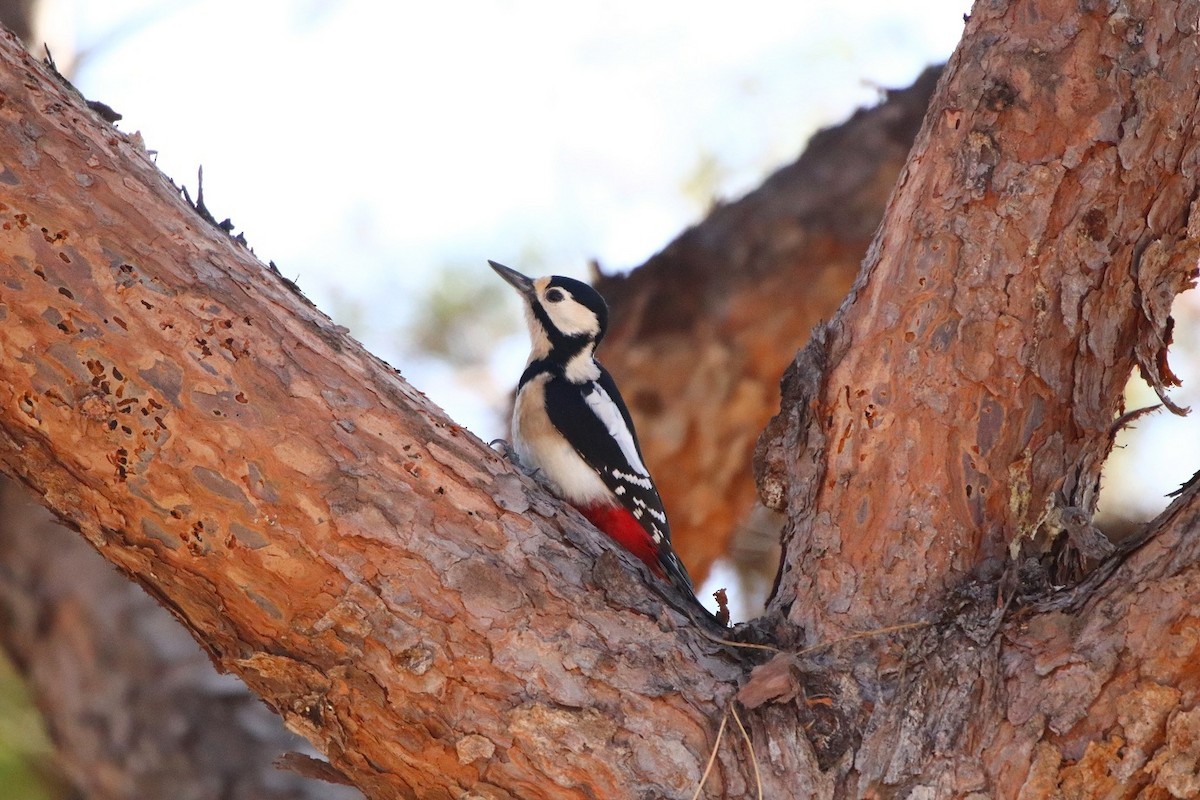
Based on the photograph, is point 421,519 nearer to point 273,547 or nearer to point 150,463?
point 273,547

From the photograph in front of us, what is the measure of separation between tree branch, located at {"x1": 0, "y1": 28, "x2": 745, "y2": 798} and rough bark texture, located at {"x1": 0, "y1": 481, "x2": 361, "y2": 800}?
1.83 meters

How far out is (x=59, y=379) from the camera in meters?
1.90

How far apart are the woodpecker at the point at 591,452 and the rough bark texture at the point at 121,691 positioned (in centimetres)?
127

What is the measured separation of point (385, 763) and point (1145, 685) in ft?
4.10

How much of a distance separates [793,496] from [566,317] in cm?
198

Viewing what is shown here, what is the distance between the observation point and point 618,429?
3666 mm


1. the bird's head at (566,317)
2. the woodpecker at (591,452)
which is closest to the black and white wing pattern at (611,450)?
the woodpecker at (591,452)

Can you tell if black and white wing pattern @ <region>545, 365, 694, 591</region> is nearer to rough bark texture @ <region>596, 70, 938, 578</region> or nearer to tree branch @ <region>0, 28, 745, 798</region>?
rough bark texture @ <region>596, 70, 938, 578</region>

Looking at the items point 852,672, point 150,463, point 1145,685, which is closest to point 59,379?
point 150,463

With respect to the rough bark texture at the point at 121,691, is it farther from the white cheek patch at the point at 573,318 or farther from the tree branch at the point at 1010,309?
the tree branch at the point at 1010,309

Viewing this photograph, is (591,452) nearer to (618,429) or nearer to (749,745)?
(618,429)

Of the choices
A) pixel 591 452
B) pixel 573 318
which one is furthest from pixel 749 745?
pixel 573 318

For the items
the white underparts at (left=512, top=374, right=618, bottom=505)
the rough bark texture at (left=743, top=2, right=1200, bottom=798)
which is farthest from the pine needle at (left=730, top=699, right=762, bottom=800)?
the white underparts at (left=512, top=374, right=618, bottom=505)

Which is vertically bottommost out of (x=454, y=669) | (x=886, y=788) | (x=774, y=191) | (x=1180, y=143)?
(x=454, y=669)
